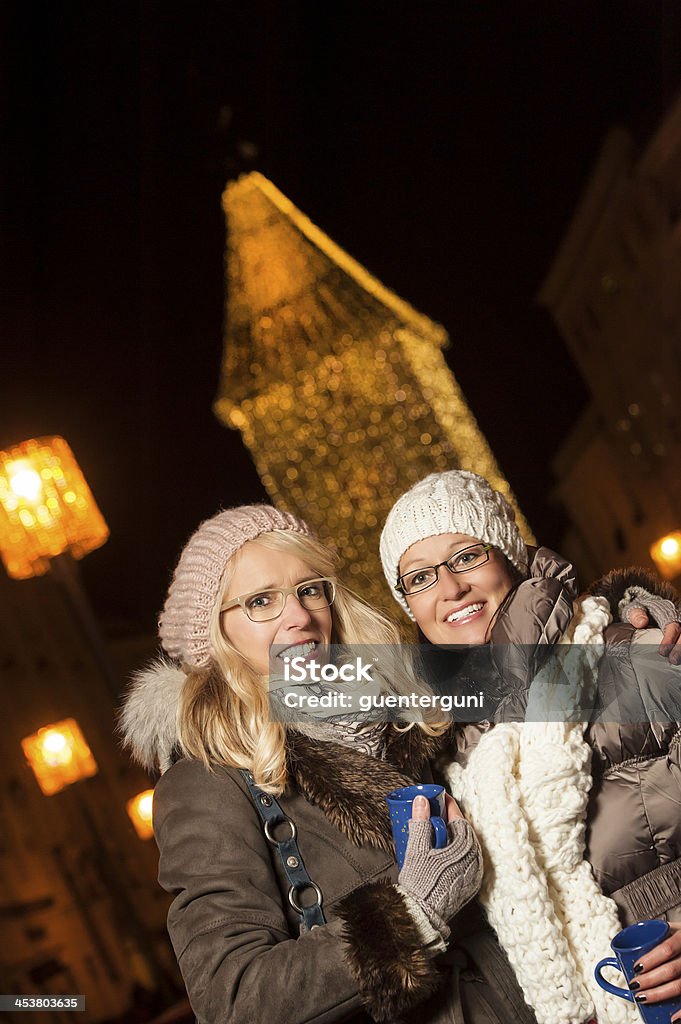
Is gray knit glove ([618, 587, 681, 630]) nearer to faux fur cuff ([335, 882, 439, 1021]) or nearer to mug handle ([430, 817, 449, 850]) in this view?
mug handle ([430, 817, 449, 850])

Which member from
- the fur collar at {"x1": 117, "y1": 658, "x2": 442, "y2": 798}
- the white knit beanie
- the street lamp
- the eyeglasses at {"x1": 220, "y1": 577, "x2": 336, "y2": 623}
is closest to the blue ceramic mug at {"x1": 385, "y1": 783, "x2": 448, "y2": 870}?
the fur collar at {"x1": 117, "y1": 658, "x2": 442, "y2": 798}

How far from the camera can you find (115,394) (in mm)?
4707

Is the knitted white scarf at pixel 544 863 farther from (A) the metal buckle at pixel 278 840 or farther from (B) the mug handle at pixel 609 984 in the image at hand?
(A) the metal buckle at pixel 278 840

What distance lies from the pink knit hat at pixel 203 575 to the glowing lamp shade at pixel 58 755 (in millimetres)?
4013

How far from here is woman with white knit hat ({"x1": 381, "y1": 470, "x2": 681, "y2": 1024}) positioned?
1.39 meters

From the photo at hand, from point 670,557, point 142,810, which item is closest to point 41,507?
point 142,810

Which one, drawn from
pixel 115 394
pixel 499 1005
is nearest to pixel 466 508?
pixel 499 1005

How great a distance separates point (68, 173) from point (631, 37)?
2.96 metres

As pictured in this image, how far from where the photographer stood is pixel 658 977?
4.00 feet

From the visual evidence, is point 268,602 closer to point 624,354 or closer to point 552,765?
point 552,765

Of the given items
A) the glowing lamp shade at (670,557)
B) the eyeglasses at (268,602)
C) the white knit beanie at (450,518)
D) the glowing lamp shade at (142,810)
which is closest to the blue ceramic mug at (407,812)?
the eyeglasses at (268,602)

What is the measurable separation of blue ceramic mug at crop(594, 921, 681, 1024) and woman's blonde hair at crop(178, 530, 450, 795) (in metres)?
0.47

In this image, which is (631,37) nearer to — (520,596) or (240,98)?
(240,98)

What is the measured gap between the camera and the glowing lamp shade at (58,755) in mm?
5309
